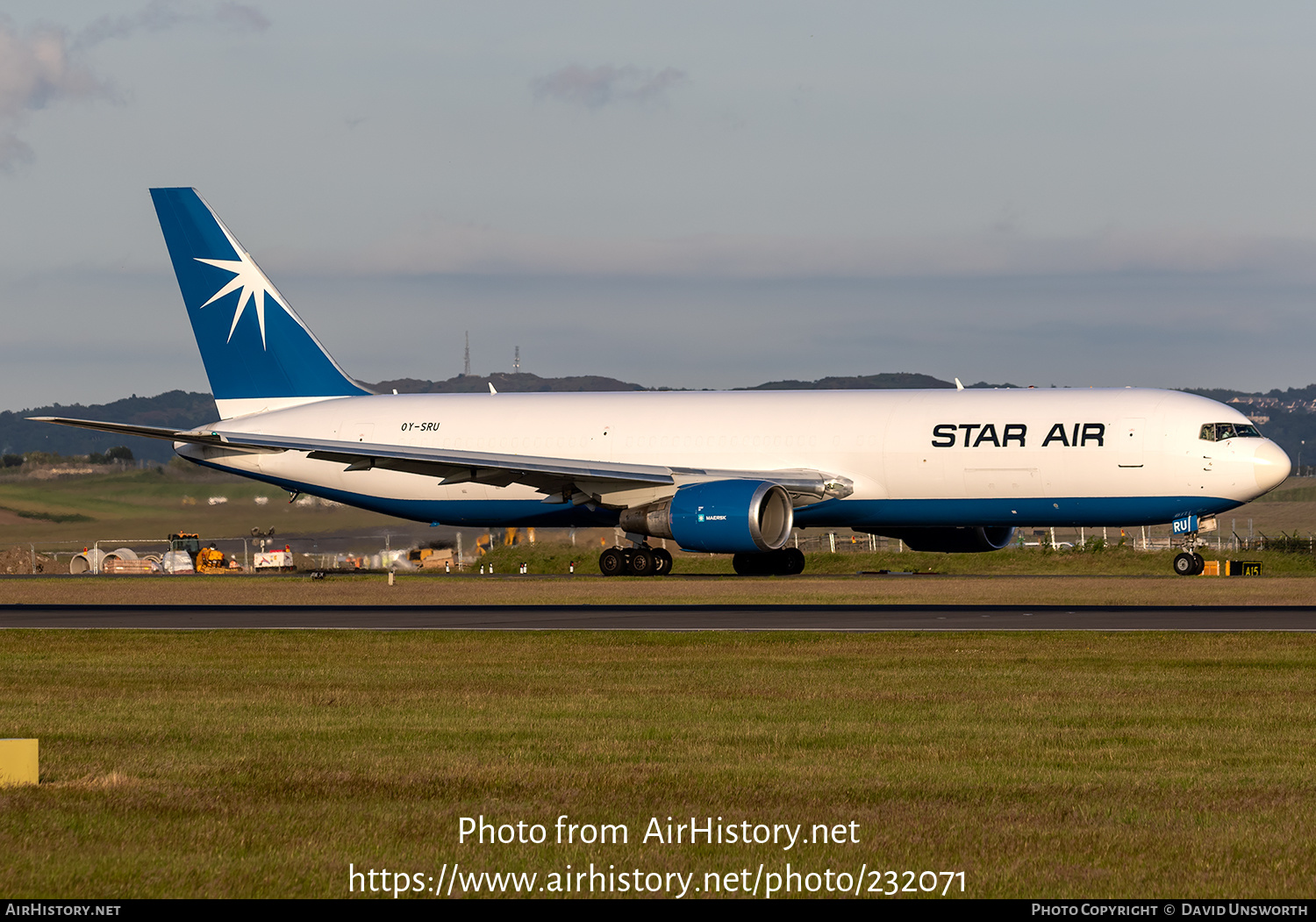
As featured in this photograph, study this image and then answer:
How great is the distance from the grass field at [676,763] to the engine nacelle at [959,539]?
22262mm

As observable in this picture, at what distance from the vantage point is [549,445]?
4362 centimetres

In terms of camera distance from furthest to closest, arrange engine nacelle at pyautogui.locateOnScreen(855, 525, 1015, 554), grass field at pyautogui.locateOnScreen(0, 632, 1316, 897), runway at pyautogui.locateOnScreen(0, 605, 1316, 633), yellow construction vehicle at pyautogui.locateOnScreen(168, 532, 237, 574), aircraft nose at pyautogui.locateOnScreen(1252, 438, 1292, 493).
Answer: yellow construction vehicle at pyautogui.locateOnScreen(168, 532, 237, 574), engine nacelle at pyautogui.locateOnScreen(855, 525, 1015, 554), aircraft nose at pyautogui.locateOnScreen(1252, 438, 1292, 493), runway at pyautogui.locateOnScreen(0, 605, 1316, 633), grass field at pyautogui.locateOnScreen(0, 632, 1316, 897)

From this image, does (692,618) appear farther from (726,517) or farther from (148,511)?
(148,511)

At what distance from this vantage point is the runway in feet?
79.2

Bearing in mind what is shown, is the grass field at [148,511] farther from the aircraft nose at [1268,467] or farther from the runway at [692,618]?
the aircraft nose at [1268,467]

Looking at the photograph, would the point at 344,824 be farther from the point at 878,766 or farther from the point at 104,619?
the point at 104,619

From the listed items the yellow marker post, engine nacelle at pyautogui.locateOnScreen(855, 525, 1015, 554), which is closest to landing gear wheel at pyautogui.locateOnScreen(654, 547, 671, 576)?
engine nacelle at pyautogui.locateOnScreen(855, 525, 1015, 554)

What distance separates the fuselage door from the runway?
1035cm

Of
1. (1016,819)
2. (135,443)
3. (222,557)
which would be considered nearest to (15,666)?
(1016,819)

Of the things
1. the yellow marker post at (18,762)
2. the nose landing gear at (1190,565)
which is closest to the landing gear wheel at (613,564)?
the nose landing gear at (1190,565)

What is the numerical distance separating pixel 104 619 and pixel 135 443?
99.4 meters

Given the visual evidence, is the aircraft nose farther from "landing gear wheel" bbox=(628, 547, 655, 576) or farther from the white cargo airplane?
"landing gear wheel" bbox=(628, 547, 655, 576)

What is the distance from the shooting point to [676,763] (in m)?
11.8

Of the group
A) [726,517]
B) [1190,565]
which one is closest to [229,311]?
[726,517]
